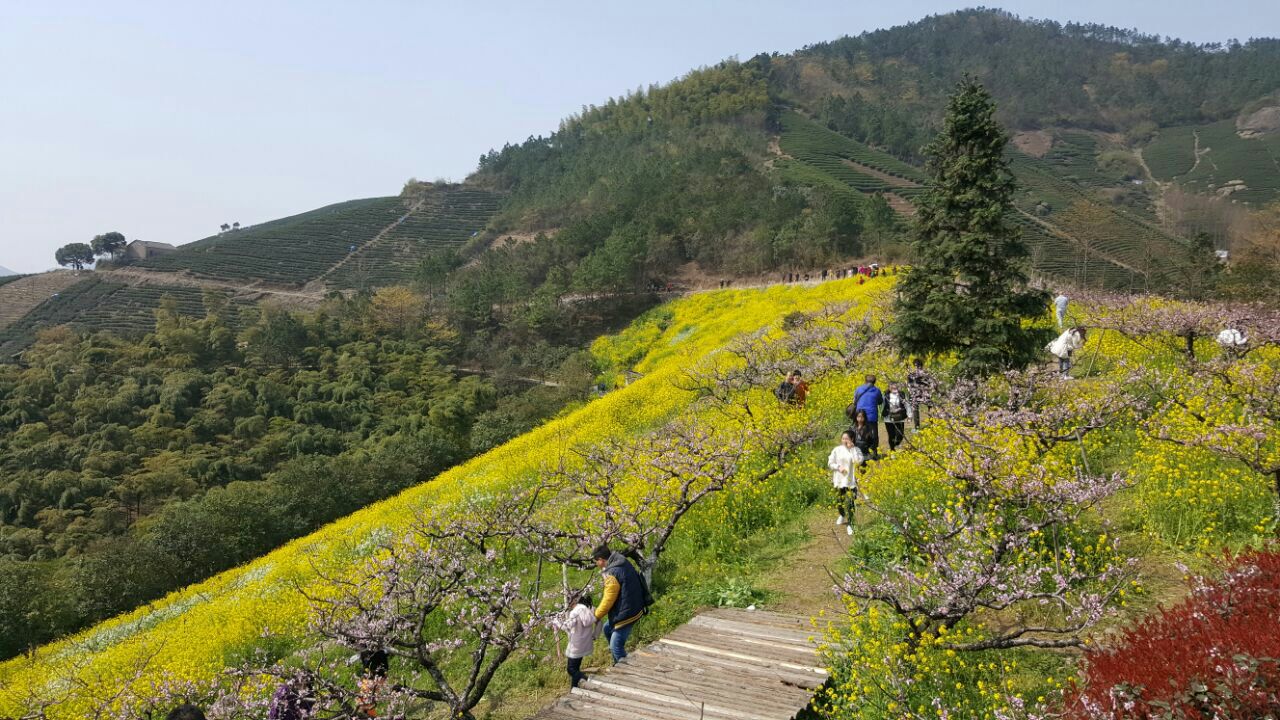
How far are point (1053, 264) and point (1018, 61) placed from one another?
148m

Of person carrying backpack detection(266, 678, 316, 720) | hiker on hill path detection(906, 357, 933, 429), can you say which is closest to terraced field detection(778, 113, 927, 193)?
hiker on hill path detection(906, 357, 933, 429)

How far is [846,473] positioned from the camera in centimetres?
999

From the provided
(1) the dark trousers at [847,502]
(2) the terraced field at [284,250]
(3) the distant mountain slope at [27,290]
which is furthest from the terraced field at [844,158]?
(3) the distant mountain slope at [27,290]

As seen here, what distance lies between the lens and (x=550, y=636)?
988 cm

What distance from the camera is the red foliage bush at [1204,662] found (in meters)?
3.63

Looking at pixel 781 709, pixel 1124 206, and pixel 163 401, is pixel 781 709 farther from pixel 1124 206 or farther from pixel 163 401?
pixel 1124 206

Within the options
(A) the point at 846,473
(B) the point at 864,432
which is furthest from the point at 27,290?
(A) the point at 846,473

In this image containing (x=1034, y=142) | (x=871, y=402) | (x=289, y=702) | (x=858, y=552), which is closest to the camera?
(x=289, y=702)

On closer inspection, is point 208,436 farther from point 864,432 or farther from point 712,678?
point 712,678

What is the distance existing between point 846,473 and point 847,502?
576mm

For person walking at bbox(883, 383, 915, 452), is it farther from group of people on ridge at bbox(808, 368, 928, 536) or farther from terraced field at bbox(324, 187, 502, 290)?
terraced field at bbox(324, 187, 502, 290)

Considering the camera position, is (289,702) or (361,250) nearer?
(289,702)

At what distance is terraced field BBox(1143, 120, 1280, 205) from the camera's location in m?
97.1

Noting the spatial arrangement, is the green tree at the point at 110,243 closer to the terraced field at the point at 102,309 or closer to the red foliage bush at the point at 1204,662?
the terraced field at the point at 102,309
